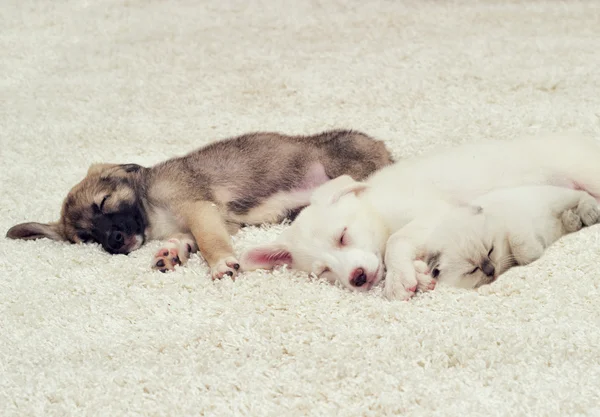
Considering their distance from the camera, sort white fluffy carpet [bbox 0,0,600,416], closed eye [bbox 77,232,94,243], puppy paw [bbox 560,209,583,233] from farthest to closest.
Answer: closed eye [bbox 77,232,94,243], puppy paw [bbox 560,209,583,233], white fluffy carpet [bbox 0,0,600,416]

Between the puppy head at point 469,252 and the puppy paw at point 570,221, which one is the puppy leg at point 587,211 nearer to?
the puppy paw at point 570,221

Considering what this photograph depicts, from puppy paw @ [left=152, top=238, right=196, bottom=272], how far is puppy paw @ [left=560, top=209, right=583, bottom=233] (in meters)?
1.35

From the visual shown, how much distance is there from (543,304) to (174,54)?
11.9 ft

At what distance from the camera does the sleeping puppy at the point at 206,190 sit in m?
2.70

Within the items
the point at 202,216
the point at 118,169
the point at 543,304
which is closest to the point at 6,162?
the point at 118,169

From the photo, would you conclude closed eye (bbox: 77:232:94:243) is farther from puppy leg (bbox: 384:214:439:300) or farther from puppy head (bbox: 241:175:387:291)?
puppy leg (bbox: 384:214:439:300)

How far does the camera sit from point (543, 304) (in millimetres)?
1860

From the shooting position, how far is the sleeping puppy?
270 cm

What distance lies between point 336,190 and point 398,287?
0.55 metres

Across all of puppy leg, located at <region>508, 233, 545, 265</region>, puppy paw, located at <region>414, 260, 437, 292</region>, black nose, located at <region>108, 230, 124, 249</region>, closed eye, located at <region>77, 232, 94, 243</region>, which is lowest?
closed eye, located at <region>77, 232, 94, 243</region>

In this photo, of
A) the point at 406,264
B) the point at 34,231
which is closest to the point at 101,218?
the point at 34,231

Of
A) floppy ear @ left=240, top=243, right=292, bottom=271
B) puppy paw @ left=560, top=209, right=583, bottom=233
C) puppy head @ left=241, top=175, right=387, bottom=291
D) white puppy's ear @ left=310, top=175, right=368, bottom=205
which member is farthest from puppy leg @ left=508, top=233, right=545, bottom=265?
floppy ear @ left=240, top=243, right=292, bottom=271

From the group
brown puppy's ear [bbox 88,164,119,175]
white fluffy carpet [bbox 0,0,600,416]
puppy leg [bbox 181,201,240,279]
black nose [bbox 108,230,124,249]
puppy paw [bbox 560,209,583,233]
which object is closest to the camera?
white fluffy carpet [bbox 0,0,600,416]

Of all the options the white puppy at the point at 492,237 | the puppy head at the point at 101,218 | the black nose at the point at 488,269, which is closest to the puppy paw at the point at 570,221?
the white puppy at the point at 492,237
